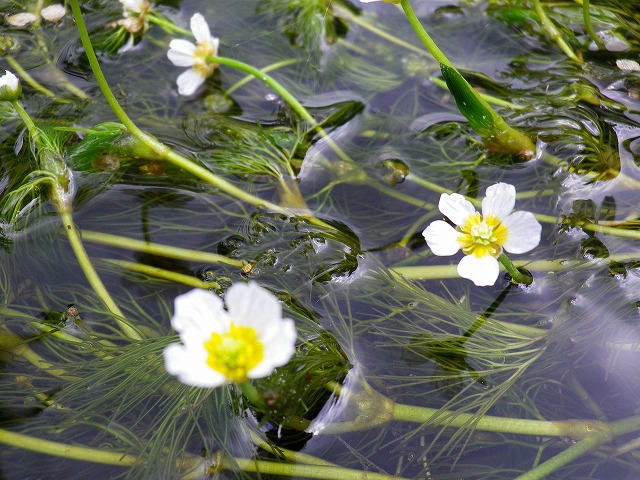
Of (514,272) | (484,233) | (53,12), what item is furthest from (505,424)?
(53,12)

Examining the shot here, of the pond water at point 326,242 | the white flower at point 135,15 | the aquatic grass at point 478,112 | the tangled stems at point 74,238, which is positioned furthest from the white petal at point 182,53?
the aquatic grass at point 478,112

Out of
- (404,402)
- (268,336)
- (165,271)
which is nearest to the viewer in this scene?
(268,336)

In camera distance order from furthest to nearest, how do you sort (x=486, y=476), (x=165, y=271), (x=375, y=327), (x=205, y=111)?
(x=205, y=111), (x=165, y=271), (x=375, y=327), (x=486, y=476)

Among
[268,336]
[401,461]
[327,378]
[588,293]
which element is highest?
[268,336]

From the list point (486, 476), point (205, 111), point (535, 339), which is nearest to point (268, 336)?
point (486, 476)

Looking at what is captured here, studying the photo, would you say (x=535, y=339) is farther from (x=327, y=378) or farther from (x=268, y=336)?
(x=268, y=336)

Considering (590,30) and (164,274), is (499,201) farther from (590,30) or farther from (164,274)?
(590,30)
